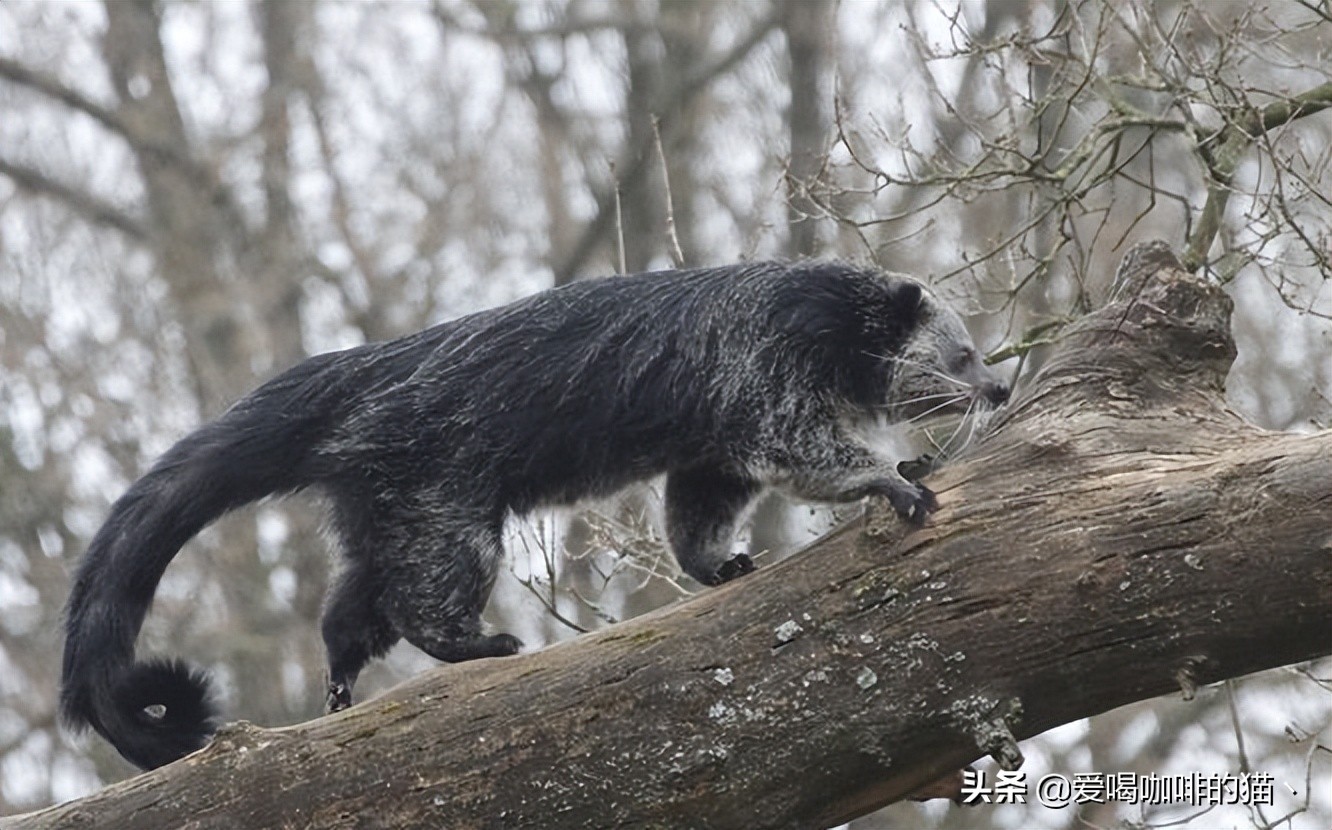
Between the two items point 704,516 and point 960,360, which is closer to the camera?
point 704,516

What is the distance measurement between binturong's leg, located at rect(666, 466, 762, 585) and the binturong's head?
65 centimetres

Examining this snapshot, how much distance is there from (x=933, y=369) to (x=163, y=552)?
2785 millimetres

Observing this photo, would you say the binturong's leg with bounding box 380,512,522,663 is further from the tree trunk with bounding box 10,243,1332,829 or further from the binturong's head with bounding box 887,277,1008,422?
the binturong's head with bounding box 887,277,1008,422

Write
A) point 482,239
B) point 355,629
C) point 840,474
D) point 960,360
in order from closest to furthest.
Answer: point 840,474 → point 355,629 → point 960,360 → point 482,239

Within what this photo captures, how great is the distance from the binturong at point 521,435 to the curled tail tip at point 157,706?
0.22 m

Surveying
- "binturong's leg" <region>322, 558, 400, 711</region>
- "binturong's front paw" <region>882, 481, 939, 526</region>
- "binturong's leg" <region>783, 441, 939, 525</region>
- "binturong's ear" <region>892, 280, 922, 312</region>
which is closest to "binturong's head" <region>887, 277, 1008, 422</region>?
"binturong's ear" <region>892, 280, 922, 312</region>

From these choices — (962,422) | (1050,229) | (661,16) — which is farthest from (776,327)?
(661,16)

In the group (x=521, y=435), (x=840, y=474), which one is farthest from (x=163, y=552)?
(x=840, y=474)

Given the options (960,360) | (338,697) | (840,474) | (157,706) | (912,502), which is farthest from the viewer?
(960,360)

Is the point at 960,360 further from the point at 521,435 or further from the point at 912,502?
the point at 912,502

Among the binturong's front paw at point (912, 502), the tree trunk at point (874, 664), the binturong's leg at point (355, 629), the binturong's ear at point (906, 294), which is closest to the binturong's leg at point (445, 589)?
the binturong's leg at point (355, 629)

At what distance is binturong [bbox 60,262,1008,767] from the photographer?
5820mm

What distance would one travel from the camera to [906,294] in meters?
6.34

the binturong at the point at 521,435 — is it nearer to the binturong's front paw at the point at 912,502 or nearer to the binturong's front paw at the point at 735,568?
the binturong's front paw at the point at 735,568
